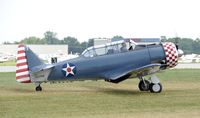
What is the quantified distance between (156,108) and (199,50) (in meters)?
104

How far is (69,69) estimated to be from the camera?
1692 centimetres

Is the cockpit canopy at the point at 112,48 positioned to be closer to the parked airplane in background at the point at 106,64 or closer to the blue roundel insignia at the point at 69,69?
the parked airplane in background at the point at 106,64

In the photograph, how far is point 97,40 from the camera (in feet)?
175

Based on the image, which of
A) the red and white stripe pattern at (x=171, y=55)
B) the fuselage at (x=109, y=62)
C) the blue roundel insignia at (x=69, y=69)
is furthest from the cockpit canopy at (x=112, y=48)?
the red and white stripe pattern at (x=171, y=55)

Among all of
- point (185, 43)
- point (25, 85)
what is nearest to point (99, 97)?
point (25, 85)

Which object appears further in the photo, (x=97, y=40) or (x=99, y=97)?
(x=97, y=40)

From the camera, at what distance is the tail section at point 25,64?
17.1 meters

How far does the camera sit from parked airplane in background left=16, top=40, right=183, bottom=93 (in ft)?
55.7

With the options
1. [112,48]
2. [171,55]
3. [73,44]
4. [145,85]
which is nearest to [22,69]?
[112,48]

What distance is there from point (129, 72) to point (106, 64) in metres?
1.27

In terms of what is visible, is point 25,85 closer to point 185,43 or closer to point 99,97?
point 99,97

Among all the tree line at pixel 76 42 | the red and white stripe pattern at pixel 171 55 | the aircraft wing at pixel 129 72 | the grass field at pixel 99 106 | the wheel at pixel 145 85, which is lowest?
the grass field at pixel 99 106

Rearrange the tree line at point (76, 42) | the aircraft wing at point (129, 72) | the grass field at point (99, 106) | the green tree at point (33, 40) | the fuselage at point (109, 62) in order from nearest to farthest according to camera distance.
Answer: the grass field at point (99, 106) < the aircraft wing at point (129, 72) < the fuselage at point (109, 62) < the tree line at point (76, 42) < the green tree at point (33, 40)

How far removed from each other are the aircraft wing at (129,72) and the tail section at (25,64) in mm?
2918
